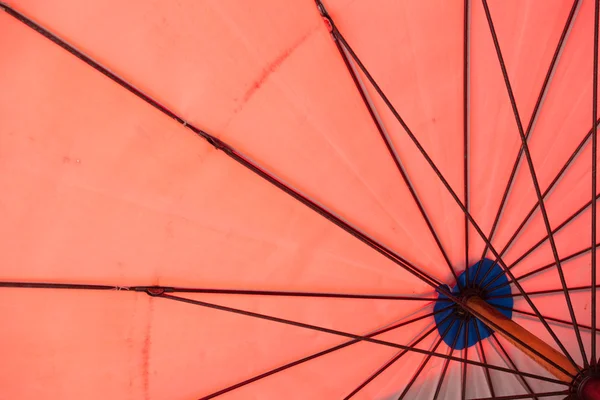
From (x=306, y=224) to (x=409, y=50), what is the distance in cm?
128

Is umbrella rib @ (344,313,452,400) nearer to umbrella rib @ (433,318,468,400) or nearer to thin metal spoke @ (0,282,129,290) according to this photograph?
umbrella rib @ (433,318,468,400)

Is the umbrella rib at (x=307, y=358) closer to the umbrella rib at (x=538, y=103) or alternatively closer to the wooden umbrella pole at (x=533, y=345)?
the wooden umbrella pole at (x=533, y=345)

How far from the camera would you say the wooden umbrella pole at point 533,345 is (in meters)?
2.56

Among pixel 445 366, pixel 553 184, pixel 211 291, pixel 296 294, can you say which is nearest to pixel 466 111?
pixel 553 184

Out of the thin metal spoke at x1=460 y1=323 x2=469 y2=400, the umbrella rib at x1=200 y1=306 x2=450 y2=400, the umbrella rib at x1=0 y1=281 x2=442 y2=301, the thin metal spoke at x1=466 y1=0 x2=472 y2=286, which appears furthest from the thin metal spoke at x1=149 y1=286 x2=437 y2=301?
the thin metal spoke at x1=466 y1=0 x2=472 y2=286

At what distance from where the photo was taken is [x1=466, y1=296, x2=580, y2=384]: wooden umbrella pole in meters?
2.56

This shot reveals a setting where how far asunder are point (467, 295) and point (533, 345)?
2.48 feet

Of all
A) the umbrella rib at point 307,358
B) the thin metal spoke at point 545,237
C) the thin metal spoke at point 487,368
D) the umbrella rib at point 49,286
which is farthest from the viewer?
the thin metal spoke at point 487,368

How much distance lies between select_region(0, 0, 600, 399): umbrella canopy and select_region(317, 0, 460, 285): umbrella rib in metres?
0.02

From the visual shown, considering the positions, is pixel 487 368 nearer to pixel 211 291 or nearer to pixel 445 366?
pixel 445 366

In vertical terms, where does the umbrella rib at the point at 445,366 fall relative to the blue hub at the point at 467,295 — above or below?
below

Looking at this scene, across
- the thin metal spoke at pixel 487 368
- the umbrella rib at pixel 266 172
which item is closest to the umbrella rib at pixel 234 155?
the umbrella rib at pixel 266 172

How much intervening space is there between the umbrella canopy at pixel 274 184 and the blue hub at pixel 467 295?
0.03 meters

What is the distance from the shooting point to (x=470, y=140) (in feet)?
10.4
